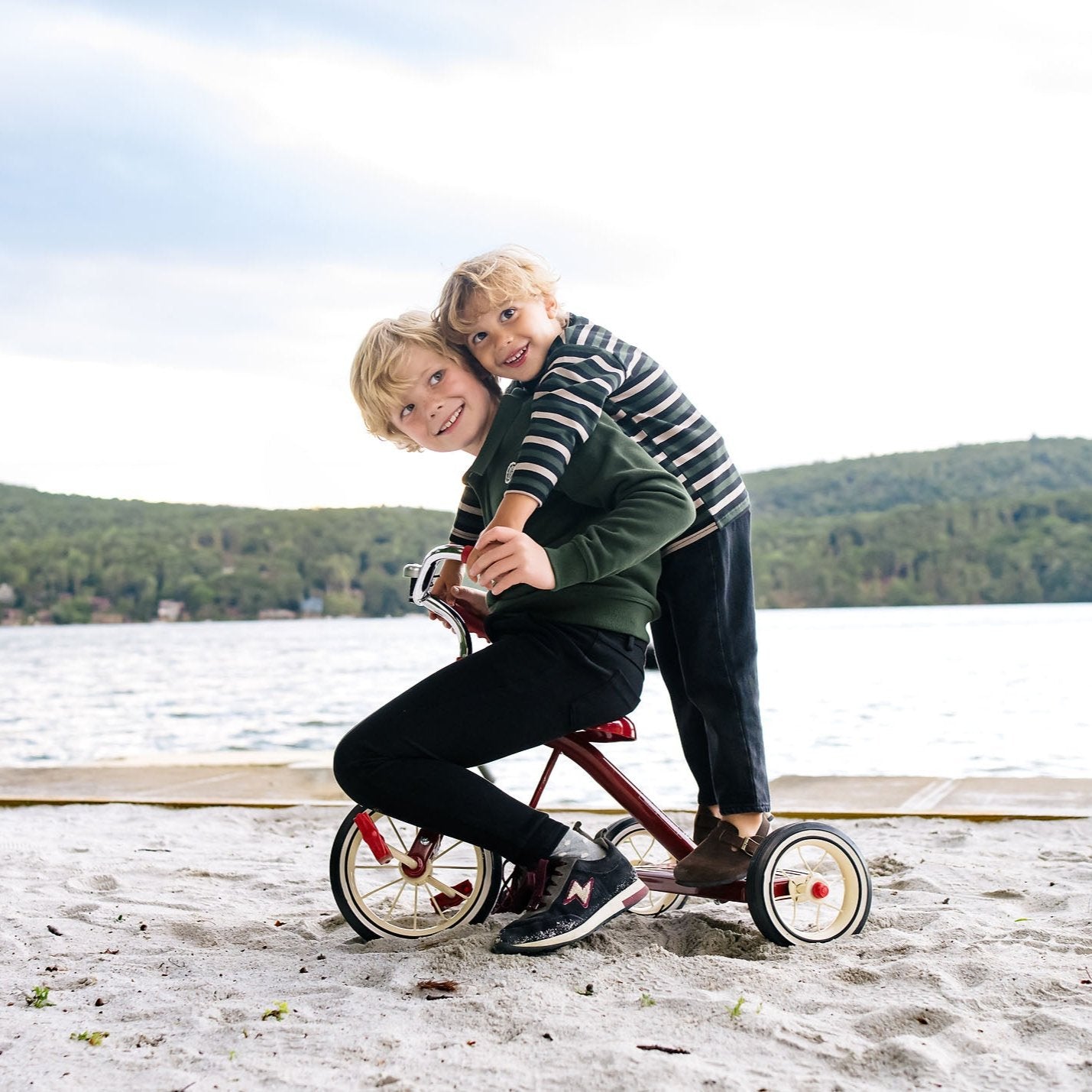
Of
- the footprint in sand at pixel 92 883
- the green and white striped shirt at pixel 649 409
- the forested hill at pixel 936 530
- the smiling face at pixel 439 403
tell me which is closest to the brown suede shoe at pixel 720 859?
the green and white striped shirt at pixel 649 409

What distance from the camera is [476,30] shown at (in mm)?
9094

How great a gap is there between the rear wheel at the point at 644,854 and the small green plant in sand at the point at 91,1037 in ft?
4.26

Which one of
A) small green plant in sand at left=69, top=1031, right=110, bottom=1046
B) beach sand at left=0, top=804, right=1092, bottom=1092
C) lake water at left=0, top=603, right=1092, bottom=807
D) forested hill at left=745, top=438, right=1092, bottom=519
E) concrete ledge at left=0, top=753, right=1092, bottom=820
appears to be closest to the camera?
beach sand at left=0, top=804, right=1092, bottom=1092

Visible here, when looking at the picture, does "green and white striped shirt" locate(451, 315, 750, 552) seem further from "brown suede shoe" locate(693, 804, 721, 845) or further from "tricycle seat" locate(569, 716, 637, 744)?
"brown suede shoe" locate(693, 804, 721, 845)

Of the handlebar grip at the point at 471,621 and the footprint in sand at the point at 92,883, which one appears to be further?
the footprint in sand at the point at 92,883

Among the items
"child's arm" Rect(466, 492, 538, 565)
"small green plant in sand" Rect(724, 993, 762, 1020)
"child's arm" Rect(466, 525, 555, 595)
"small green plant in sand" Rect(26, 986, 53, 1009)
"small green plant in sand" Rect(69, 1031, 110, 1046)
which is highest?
"child's arm" Rect(466, 492, 538, 565)

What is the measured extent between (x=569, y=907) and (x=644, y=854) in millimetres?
906

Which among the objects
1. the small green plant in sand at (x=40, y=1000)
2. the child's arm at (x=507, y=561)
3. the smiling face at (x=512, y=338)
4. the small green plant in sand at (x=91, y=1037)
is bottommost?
the small green plant in sand at (x=40, y=1000)

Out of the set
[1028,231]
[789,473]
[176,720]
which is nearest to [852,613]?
[789,473]

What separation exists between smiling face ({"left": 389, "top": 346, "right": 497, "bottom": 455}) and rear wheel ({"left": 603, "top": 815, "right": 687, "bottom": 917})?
3.63 ft

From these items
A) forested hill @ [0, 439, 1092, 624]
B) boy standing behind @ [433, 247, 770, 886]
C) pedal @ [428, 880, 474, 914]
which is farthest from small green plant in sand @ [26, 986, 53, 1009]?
forested hill @ [0, 439, 1092, 624]

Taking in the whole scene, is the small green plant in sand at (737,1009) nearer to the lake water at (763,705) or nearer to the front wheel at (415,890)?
the front wheel at (415,890)

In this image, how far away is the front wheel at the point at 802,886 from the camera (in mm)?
2801

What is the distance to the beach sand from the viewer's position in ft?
6.65
